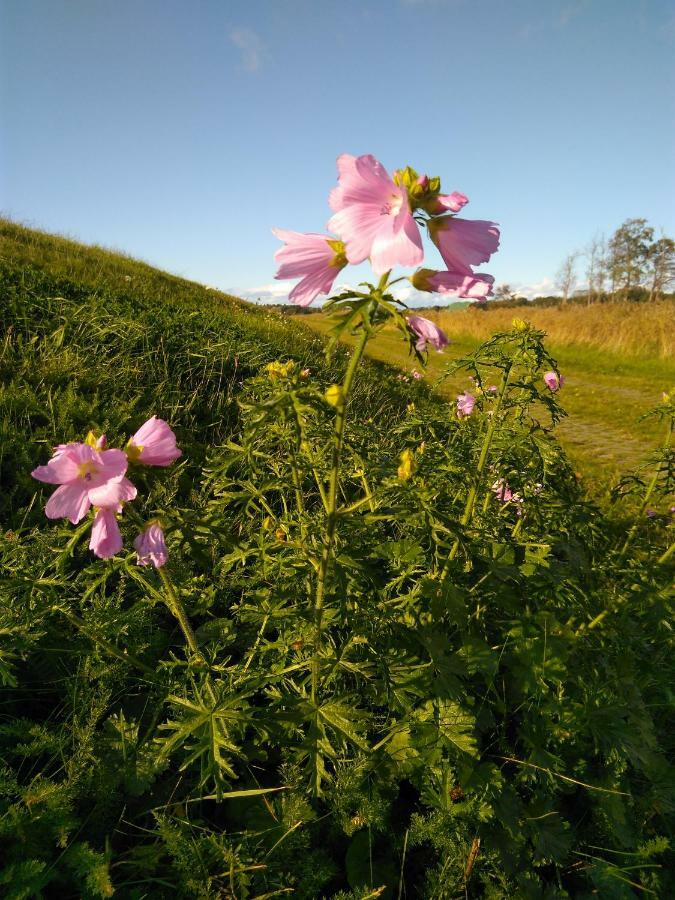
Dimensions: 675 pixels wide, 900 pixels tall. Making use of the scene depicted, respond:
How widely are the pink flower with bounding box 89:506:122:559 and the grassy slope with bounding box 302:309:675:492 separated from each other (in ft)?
2.20

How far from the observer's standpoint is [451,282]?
39.6 inches

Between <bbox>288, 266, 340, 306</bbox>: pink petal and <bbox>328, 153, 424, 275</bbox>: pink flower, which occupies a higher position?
<bbox>328, 153, 424, 275</bbox>: pink flower

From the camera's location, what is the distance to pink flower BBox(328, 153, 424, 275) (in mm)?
881

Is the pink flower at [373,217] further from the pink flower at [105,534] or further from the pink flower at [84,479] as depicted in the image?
the pink flower at [105,534]

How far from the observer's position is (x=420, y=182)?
3.06 feet

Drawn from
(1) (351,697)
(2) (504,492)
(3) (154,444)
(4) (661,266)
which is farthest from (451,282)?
(4) (661,266)

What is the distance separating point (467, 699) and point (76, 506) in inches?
47.8

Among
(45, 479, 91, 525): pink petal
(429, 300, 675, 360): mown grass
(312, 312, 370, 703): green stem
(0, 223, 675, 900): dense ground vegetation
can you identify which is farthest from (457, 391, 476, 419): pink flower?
(429, 300, 675, 360): mown grass

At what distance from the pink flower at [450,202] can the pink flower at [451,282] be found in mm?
115

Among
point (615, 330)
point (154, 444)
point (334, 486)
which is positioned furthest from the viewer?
point (615, 330)

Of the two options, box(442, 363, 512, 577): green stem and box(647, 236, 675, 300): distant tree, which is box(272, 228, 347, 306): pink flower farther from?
box(647, 236, 675, 300): distant tree

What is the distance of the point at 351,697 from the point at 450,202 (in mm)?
1303

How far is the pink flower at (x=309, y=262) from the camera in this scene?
38.7 inches

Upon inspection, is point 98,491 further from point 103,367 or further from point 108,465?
point 103,367
